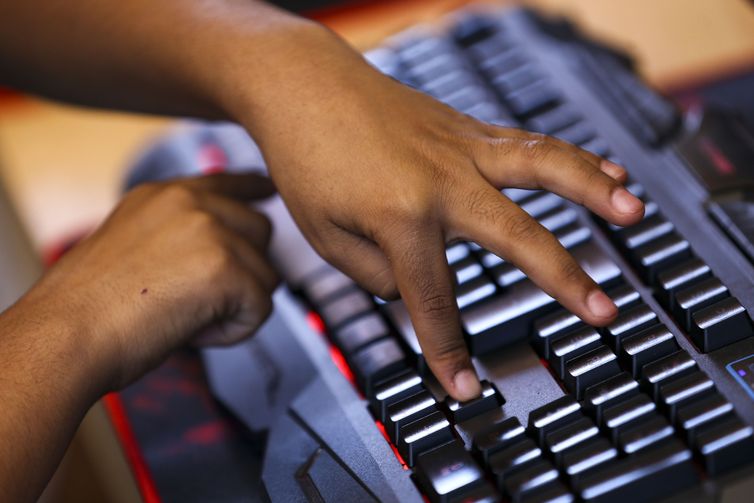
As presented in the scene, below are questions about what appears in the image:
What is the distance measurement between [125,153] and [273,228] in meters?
0.34

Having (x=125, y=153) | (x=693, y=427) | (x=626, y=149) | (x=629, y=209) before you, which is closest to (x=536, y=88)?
(x=626, y=149)

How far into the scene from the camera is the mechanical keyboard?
0.47 meters

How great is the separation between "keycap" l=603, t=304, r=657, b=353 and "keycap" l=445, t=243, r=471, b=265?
118 mm

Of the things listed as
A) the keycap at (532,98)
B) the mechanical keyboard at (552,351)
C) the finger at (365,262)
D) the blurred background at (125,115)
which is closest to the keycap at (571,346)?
the mechanical keyboard at (552,351)

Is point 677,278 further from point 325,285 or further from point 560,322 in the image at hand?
point 325,285

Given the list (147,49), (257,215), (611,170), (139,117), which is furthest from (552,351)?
(139,117)

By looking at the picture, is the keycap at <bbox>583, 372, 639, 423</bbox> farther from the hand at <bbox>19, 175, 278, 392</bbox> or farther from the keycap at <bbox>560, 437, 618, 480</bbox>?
the hand at <bbox>19, 175, 278, 392</bbox>

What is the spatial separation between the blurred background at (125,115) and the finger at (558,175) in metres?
0.31

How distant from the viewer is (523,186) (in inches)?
22.1

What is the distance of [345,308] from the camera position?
0.62 meters

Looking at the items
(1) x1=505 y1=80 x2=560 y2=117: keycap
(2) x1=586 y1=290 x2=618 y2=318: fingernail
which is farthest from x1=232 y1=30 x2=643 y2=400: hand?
(1) x1=505 y1=80 x2=560 y2=117: keycap

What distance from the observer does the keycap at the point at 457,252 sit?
61 cm

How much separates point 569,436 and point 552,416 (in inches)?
0.6

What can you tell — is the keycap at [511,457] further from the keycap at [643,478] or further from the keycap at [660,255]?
the keycap at [660,255]
